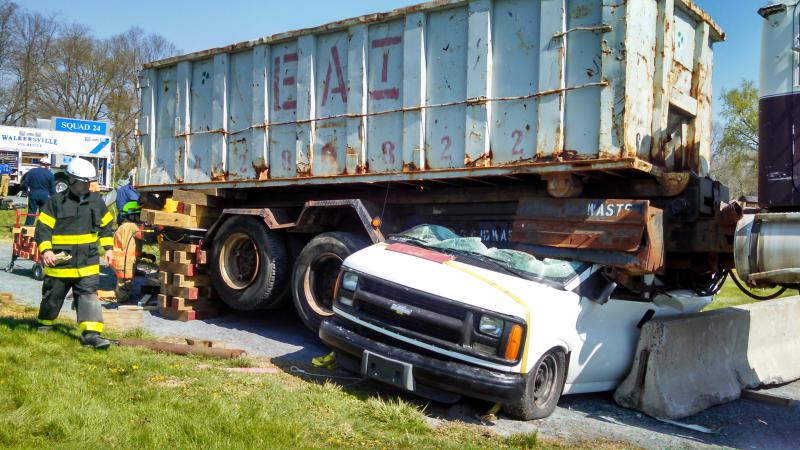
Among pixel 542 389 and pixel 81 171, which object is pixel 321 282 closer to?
pixel 81 171

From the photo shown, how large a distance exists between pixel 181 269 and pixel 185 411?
4.59m

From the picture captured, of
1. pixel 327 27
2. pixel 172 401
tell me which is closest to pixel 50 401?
pixel 172 401

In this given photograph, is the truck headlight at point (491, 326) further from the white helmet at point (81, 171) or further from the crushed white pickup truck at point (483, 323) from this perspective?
the white helmet at point (81, 171)

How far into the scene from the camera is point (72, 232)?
6.41 metres

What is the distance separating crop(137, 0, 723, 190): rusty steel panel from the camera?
5.62 meters

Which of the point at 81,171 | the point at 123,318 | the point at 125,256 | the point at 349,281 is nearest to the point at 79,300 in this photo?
the point at 123,318

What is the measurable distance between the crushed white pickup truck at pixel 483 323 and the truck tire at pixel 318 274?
4.28ft

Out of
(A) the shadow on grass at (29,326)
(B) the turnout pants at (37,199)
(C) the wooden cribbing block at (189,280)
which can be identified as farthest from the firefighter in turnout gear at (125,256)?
(B) the turnout pants at (37,199)

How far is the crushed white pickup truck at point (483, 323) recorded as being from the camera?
15.5 ft

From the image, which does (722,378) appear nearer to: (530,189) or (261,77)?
(530,189)

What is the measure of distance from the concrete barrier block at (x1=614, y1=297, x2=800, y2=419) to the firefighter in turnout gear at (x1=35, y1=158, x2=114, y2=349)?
4.75 metres

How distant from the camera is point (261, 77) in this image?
324 inches

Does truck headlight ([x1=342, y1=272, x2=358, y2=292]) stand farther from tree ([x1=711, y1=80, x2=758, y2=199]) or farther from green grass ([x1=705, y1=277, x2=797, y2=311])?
tree ([x1=711, y1=80, x2=758, y2=199])

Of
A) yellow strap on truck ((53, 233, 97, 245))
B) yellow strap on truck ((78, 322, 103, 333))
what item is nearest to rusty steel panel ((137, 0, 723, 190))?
yellow strap on truck ((53, 233, 97, 245))
